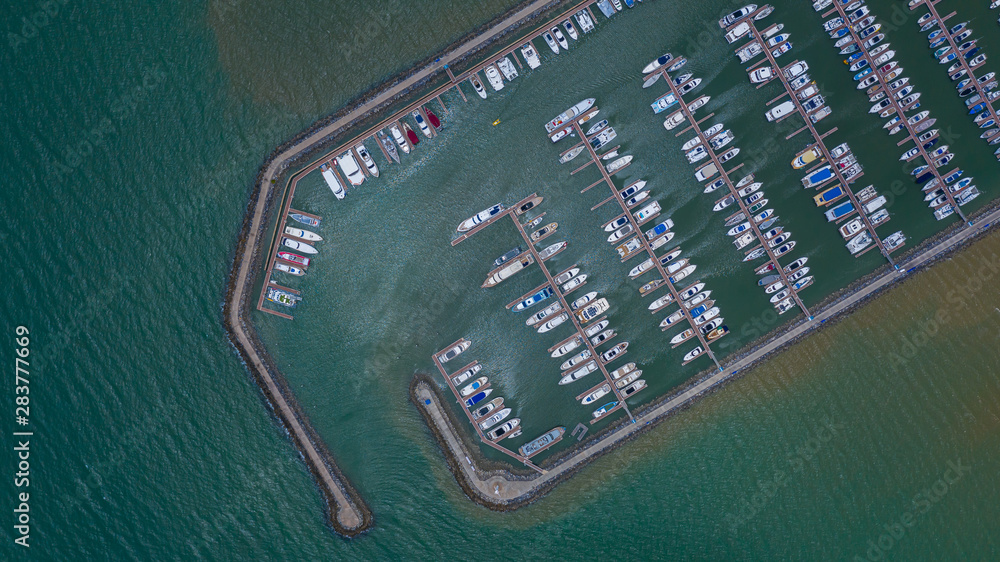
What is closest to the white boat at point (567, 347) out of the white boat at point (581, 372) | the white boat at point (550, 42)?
the white boat at point (581, 372)

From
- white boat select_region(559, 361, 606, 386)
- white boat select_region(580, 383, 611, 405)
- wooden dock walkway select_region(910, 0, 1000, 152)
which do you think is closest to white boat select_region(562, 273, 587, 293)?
white boat select_region(559, 361, 606, 386)

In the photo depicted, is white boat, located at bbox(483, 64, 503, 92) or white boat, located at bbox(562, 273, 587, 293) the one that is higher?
white boat, located at bbox(483, 64, 503, 92)

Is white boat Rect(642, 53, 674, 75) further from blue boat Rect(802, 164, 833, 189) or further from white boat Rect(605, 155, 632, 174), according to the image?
blue boat Rect(802, 164, 833, 189)

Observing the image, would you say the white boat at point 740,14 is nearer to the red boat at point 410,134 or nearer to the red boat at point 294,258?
the red boat at point 410,134

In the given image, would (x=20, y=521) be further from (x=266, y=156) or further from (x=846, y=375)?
(x=846, y=375)

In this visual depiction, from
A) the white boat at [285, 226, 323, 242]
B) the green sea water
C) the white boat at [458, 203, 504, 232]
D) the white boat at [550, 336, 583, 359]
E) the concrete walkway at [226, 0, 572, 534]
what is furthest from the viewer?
the white boat at [550, 336, 583, 359]

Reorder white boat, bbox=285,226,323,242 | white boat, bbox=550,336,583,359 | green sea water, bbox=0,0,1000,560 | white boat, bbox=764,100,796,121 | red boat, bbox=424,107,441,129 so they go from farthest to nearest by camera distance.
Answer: white boat, bbox=550,336,583,359 < white boat, bbox=764,100,796,121 < red boat, bbox=424,107,441,129 < white boat, bbox=285,226,323,242 < green sea water, bbox=0,0,1000,560
